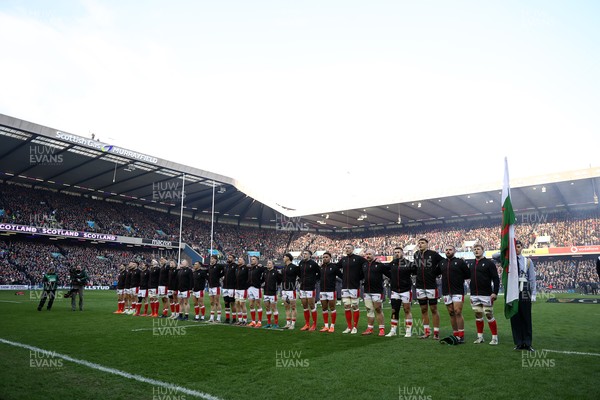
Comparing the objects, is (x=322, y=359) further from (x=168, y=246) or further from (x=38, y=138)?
(x=168, y=246)

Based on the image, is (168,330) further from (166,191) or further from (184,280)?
(166,191)

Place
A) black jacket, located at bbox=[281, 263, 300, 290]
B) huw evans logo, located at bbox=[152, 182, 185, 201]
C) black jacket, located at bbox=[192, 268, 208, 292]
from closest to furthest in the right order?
black jacket, located at bbox=[281, 263, 300, 290]
black jacket, located at bbox=[192, 268, 208, 292]
huw evans logo, located at bbox=[152, 182, 185, 201]

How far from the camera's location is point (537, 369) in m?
6.56

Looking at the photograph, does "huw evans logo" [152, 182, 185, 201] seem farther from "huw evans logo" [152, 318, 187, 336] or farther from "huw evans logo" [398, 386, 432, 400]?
"huw evans logo" [398, 386, 432, 400]

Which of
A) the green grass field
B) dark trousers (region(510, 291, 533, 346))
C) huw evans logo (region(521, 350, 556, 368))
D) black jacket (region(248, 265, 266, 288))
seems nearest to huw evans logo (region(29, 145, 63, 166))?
the green grass field

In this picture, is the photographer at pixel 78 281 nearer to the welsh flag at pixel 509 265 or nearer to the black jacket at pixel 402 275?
the black jacket at pixel 402 275

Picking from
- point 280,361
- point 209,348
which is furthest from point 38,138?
point 280,361

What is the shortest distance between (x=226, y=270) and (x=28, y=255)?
34397 mm

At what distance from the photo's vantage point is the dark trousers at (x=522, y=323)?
8359 millimetres

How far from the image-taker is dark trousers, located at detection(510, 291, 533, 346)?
836 cm

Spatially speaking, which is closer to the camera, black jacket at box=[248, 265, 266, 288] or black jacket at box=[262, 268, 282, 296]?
black jacket at box=[262, 268, 282, 296]

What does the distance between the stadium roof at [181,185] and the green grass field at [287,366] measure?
80.8 feet

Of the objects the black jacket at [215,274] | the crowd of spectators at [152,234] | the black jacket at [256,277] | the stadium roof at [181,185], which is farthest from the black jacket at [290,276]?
the crowd of spectators at [152,234]

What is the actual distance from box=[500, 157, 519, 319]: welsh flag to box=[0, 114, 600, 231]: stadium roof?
29092 mm
